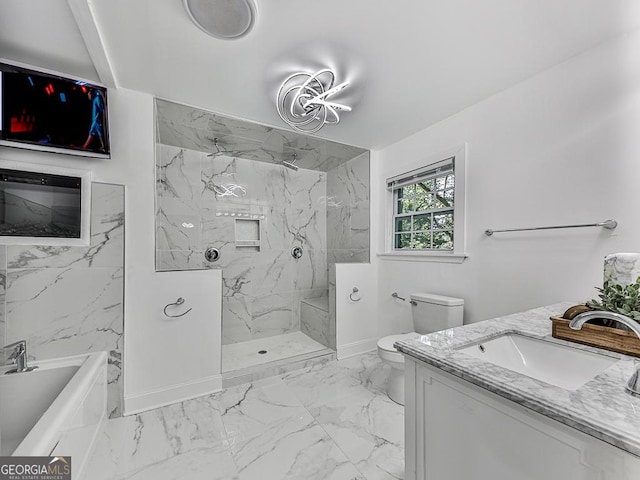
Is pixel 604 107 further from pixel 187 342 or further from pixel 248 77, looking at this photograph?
pixel 187 342

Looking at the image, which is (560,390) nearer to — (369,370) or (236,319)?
(369,370)

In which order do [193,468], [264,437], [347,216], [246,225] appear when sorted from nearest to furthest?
1. [193,468]
2. [264,437]
3. [246,225]
4. [347,216]

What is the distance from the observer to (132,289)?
1905mm

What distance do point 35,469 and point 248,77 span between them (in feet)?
7.16

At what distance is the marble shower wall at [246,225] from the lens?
115 inches

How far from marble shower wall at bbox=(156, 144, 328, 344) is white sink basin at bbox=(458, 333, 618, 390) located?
2699mm

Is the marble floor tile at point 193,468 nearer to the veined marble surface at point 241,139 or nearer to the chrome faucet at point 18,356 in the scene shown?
the chrome faucet at point 18,356

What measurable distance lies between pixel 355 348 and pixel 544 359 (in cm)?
203

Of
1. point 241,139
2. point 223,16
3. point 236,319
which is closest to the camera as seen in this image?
point 223,16

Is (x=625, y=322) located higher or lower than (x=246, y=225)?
lower

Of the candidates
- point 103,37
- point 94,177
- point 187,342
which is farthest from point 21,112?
point 187,342

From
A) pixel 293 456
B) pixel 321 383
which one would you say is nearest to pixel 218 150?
pixel 321 383

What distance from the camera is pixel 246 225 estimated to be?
3.33 m

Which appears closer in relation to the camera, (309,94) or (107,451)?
(107,451)
